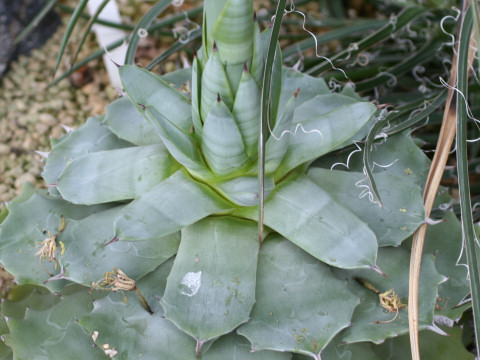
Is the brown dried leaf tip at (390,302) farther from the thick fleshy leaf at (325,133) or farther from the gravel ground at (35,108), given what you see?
the gravel ground at (35,108)

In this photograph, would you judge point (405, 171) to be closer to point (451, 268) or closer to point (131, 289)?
point (451, 268)

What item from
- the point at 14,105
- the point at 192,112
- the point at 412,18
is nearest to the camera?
the point at 192,112

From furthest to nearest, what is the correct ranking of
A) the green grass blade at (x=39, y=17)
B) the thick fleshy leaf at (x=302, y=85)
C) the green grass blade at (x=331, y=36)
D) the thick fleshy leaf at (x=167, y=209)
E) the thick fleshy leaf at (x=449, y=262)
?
the green grass blade at (x=331, y=36), the green grass blade at (x=39, y=17), the thick fleshy leaf at (x=302, y=85), the thick fleshy leaf at (x=449, y=262), the thick fleshy leaf at (x=167, y=209)

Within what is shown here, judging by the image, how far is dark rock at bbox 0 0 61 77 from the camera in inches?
48.9

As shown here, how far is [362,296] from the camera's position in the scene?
2.28 ft

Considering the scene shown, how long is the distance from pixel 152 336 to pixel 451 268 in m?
0.43

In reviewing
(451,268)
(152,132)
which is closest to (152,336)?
(152,132)

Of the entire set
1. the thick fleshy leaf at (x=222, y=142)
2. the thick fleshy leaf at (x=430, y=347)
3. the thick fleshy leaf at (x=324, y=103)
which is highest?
the thick fleshy leaf at (x=222, y=142)

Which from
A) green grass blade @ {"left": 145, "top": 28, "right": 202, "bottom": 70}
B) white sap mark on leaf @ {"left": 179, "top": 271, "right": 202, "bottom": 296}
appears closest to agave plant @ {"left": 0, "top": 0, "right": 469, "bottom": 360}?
white sap mark on leaf @ {"left": 179, "top": 271, "right": 202, "bottom": 296}

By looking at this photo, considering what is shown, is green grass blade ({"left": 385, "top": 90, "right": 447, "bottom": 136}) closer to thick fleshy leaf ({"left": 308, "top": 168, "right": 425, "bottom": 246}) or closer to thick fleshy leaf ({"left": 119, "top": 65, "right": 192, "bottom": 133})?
thick fleshy leaf ({"left": 308, "top": 168, "right": 425, "bottom": 246})

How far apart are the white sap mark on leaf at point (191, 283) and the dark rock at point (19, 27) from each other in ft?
2.91

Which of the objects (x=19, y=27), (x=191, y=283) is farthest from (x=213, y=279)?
(x=19, y=27)

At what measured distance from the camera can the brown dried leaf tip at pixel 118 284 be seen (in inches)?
25.3

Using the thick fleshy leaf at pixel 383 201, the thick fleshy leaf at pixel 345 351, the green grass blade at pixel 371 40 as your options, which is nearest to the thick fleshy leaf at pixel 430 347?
the thick fleshy leaf at pixel 345 351
